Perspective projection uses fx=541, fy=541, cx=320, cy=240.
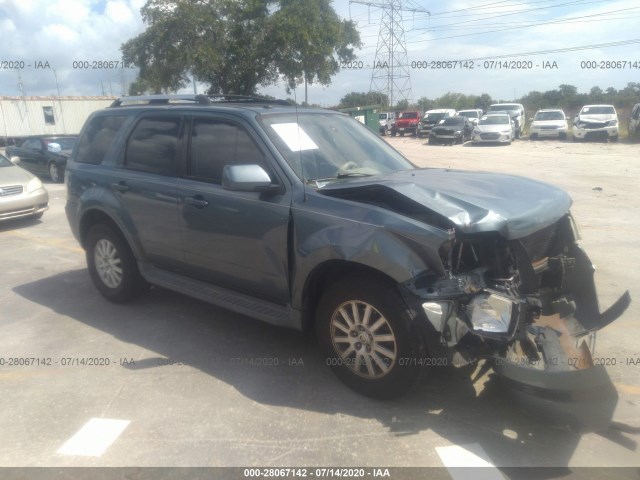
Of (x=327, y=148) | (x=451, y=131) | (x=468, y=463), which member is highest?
(x=327, y=148)

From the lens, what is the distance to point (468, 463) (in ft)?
9.85

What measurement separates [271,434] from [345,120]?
2901mm

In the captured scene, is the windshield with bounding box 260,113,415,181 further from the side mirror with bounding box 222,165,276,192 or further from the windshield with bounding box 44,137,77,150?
the windshield with bounding box 44,137,77,150

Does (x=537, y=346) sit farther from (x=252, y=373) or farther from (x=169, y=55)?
(x=169, y=55)

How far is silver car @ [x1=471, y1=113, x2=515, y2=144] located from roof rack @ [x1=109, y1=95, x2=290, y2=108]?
2439 cm

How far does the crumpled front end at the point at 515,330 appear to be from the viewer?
9.80 feet

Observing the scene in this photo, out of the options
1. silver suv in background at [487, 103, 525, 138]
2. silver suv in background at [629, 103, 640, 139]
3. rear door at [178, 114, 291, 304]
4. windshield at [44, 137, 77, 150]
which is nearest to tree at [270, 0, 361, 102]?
windshield at [44, 137, 77, 150]

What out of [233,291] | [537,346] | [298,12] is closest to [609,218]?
[537,346]

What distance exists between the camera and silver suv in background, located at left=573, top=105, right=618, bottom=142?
27109 mm

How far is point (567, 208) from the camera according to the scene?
3941 mm

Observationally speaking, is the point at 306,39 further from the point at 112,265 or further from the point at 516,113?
the point at 112,265

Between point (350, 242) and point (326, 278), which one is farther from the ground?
point (350, 242)

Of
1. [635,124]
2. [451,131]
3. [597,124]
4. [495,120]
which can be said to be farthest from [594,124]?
[451,131]

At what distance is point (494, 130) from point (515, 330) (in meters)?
26.4
